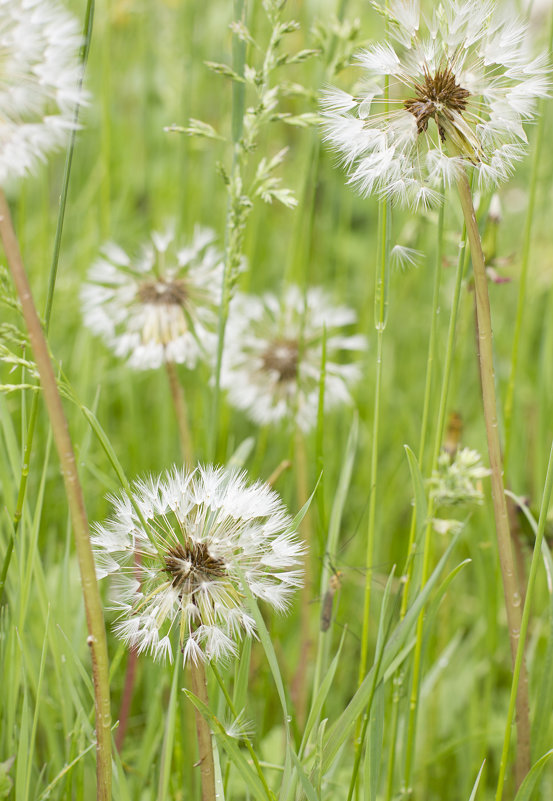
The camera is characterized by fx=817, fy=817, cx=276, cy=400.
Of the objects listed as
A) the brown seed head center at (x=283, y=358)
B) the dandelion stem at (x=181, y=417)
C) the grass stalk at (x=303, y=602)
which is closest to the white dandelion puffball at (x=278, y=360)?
the brown seed head center at (x=283, y=358)

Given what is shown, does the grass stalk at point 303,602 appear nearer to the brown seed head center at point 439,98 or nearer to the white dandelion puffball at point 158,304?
the white dandelion puffball at point 158,304

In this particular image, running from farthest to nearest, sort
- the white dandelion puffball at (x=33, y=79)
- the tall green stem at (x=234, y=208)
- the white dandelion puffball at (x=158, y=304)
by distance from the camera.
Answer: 1. the white dandelion puffball at (x=158, y=304)
2. the tall green stem at (x=234, y=208)
3. the white dandelion puffball at (x=33, y=79)

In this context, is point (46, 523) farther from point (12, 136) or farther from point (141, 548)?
point (12, 136)

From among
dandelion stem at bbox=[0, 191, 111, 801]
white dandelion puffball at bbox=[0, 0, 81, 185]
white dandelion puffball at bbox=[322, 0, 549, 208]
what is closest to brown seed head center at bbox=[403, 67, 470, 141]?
white dandelion puffball at bbox=[322, 0, 549, 208]

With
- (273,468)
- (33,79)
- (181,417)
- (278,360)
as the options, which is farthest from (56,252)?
(273,468)

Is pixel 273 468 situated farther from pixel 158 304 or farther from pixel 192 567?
pixel 192 567

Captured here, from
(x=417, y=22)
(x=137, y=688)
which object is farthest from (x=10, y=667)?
(x=417, y=22)
